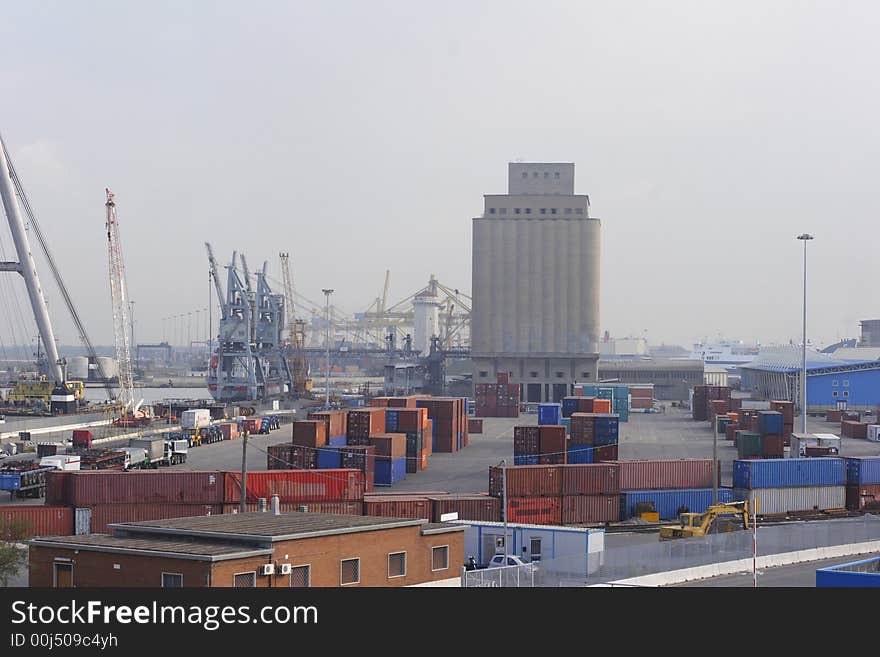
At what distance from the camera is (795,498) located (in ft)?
119

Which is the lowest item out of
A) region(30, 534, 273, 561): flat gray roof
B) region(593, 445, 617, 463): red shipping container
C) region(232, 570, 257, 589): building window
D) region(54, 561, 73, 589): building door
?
region(593, 445, 617, 463): red shipping container

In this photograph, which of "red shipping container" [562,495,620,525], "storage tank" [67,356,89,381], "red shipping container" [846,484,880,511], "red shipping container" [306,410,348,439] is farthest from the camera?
"storage tank" [67,356,89,381]

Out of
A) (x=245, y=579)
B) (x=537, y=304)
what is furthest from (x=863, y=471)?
(x=537, y=304)

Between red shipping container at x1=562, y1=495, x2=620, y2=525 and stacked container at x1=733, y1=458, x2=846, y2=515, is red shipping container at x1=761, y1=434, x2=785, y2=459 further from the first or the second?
red shipping container at x1=562, y1=495, x2=620, y2=525

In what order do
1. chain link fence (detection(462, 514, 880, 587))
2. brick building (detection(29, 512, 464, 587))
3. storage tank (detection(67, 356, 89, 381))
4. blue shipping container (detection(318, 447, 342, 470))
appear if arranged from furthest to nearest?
1. storage tank (detection(67, 356, 89, 381))
2. blue shipping container (detection(318, 447, 342, 470))
3. chain link fence (detection(462, 514, 880, 587))
4. brick building (detection(29, 512, 464, 587))

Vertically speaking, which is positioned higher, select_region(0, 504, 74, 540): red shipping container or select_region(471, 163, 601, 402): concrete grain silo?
select_region(471, 163, 601, 402): concrete grain silo

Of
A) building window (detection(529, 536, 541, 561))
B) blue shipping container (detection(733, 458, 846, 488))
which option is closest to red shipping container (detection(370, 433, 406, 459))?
blue shipping container (detection(733, 458, 846, 488))

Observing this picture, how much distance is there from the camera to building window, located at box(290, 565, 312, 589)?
47.9ft

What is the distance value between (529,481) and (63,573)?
18716 mm

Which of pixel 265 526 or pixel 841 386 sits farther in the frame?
pixel 841 386

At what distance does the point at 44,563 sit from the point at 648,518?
72.3 feet

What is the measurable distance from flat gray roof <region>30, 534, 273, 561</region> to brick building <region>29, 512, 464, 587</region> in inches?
0.5

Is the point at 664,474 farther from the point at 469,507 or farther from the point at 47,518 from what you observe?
the point at 47,518

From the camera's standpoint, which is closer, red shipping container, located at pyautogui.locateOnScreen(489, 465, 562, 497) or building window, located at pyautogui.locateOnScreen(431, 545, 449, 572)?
building window, located at pyautogui.locateOnScreen(431, 545, 449, 572)
